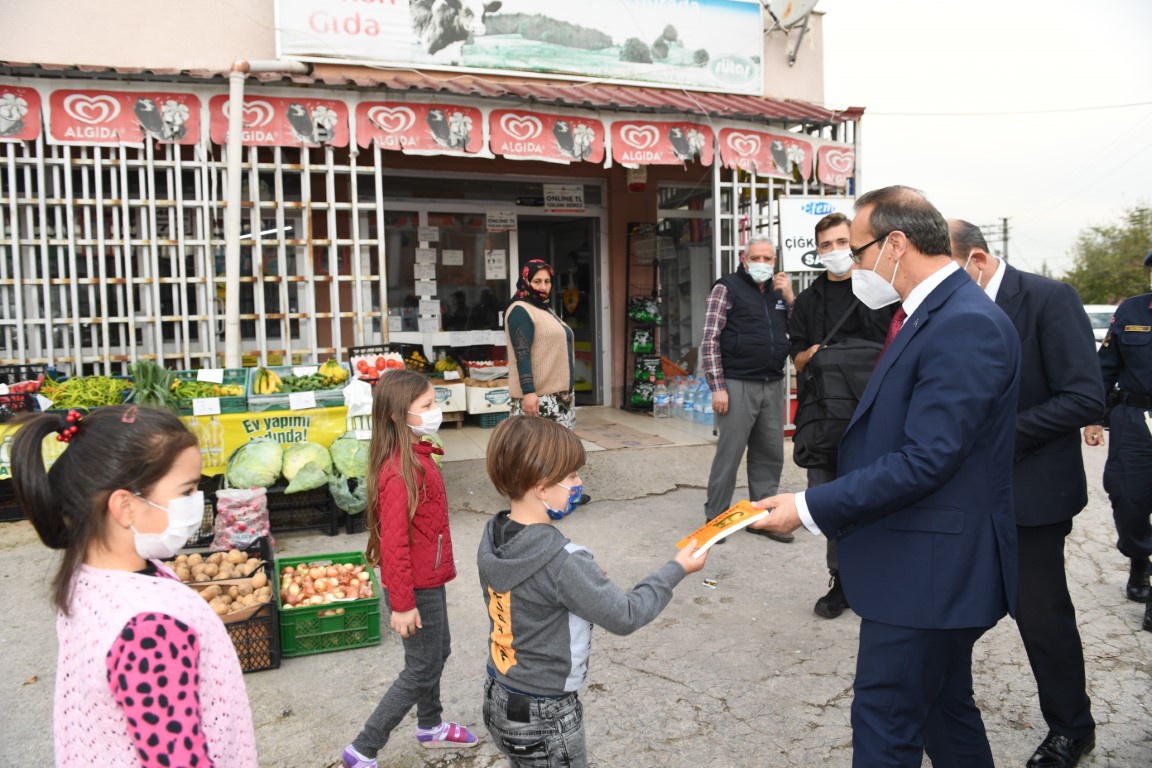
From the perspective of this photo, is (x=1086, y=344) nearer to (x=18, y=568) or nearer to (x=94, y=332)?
(x=18, y=568)

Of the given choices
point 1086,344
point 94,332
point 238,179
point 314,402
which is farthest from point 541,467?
point 94,332

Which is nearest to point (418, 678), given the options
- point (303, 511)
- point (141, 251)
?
point (303, 511)

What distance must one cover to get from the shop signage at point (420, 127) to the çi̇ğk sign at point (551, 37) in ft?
4.22

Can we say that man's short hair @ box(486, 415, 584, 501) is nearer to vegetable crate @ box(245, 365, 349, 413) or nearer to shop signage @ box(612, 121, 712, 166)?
vegetable crate @ box(245, 365, 349, 413)

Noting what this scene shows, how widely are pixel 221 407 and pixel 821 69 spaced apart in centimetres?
833

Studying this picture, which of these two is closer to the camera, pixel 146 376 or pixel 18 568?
pixel 18 568

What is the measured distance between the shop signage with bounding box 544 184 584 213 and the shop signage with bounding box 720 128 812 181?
9.03 ft

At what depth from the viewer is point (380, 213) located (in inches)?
285

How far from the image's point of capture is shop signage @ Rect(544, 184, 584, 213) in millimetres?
10672

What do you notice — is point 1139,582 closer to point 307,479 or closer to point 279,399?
point 307,479

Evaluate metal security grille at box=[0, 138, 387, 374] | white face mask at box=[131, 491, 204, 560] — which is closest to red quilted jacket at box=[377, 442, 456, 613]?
white face mask at box=[131, 491, 204, 560]

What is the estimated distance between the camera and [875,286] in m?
2.67

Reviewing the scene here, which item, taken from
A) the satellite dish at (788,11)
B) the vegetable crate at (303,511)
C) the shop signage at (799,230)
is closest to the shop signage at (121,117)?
the vegetable crate at (303,511)

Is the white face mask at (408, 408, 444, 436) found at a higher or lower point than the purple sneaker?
higher
